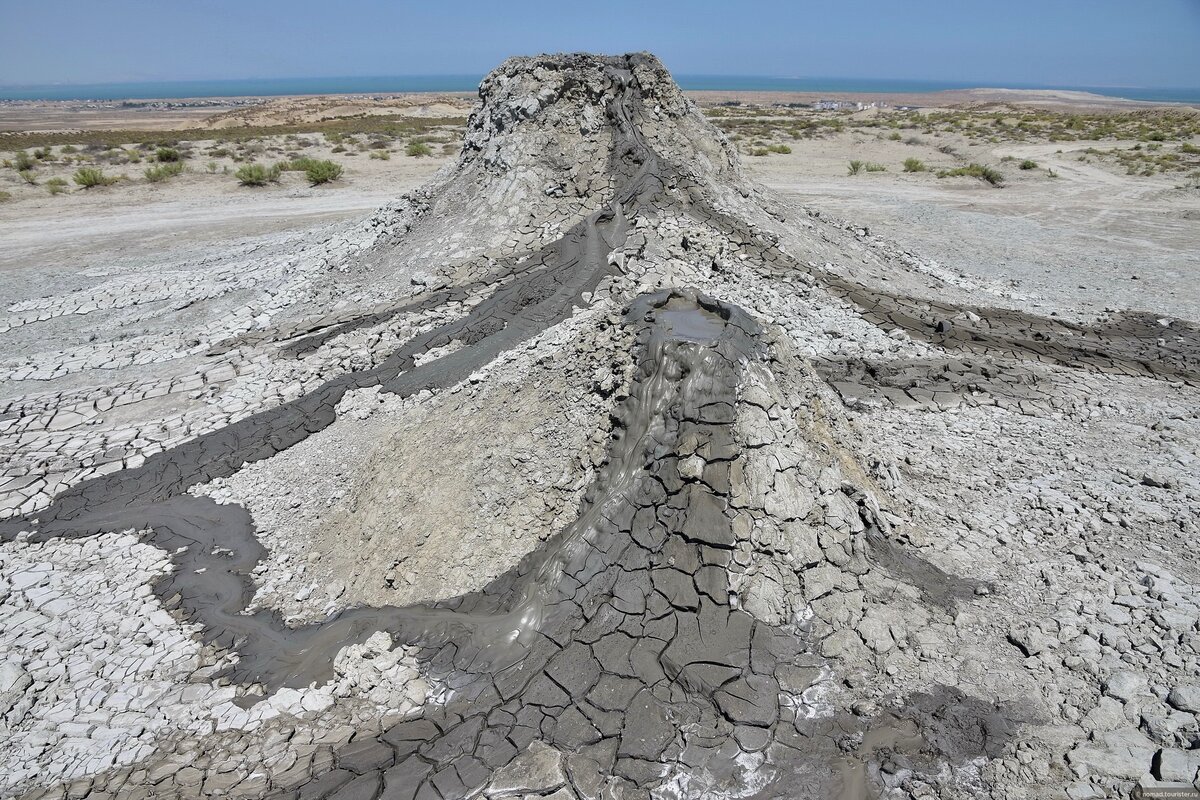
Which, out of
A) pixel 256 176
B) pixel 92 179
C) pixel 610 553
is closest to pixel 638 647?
pixel 610 553

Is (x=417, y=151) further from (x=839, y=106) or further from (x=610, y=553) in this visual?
(x=839, y=106)

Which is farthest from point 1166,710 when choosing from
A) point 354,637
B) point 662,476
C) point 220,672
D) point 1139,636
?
point 220,672

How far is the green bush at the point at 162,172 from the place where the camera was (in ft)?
67.2

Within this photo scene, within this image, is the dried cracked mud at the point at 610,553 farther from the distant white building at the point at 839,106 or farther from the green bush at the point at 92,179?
the distant white building at the point at 839,106

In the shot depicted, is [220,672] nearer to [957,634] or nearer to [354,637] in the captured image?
[354,637]

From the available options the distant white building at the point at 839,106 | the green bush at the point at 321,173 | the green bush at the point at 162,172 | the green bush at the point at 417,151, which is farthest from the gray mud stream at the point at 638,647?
the distant white building at the point at 839,106

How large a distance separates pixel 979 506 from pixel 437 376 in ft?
18.6

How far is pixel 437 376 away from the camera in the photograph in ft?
24.3

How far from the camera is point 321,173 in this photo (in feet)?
67.3

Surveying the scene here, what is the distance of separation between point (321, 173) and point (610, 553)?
20642 millimetres

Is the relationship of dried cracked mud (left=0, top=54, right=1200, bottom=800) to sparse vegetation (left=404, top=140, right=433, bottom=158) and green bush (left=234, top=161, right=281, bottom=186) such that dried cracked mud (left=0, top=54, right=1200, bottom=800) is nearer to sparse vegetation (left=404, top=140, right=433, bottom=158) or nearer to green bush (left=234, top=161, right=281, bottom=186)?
green bush (left=234, top=161, right=281, bottom=186)

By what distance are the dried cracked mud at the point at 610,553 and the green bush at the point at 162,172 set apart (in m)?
15.4

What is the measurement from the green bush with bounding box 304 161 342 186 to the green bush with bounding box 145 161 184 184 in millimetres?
4576

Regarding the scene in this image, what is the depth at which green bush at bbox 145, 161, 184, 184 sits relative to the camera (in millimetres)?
20484
